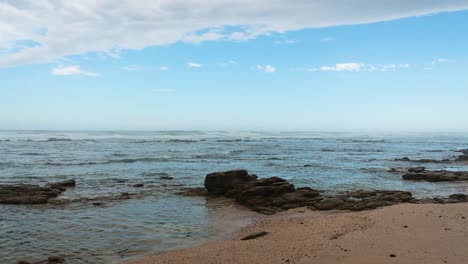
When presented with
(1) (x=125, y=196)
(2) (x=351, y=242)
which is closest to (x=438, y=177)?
(2) (x=351, y=242)

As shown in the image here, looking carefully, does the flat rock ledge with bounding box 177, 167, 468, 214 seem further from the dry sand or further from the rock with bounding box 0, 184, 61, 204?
the rock with bounding box 0, 184, 61, 204

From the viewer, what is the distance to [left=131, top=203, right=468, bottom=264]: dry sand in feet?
25.8

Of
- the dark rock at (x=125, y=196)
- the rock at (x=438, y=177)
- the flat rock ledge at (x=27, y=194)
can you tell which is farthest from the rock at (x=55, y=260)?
the rock at (x=438, y=177)

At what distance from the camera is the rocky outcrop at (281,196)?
48.7 ft

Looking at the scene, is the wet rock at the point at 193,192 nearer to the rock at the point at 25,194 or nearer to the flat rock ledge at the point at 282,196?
the flat rock ledge at the point at 282,196

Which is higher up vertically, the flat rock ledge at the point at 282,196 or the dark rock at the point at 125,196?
the flat rock ledge at the point at 282,196

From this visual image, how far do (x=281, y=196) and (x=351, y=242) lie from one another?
711 cm

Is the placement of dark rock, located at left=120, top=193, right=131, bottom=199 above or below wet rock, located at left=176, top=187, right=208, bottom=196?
above

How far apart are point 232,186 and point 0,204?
30.5 ft

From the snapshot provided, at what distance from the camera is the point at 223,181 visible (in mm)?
18156

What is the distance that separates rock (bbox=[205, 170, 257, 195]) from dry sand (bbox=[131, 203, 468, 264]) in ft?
18.4

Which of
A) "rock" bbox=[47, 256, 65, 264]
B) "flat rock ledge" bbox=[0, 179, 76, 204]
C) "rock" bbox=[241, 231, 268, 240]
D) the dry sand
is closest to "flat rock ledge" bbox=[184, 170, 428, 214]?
the dry sand

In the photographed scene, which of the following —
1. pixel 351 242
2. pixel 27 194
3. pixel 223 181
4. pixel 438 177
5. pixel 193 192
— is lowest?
pixel 193 192

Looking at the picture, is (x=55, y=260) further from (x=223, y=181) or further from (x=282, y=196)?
(x=223, y=181)
